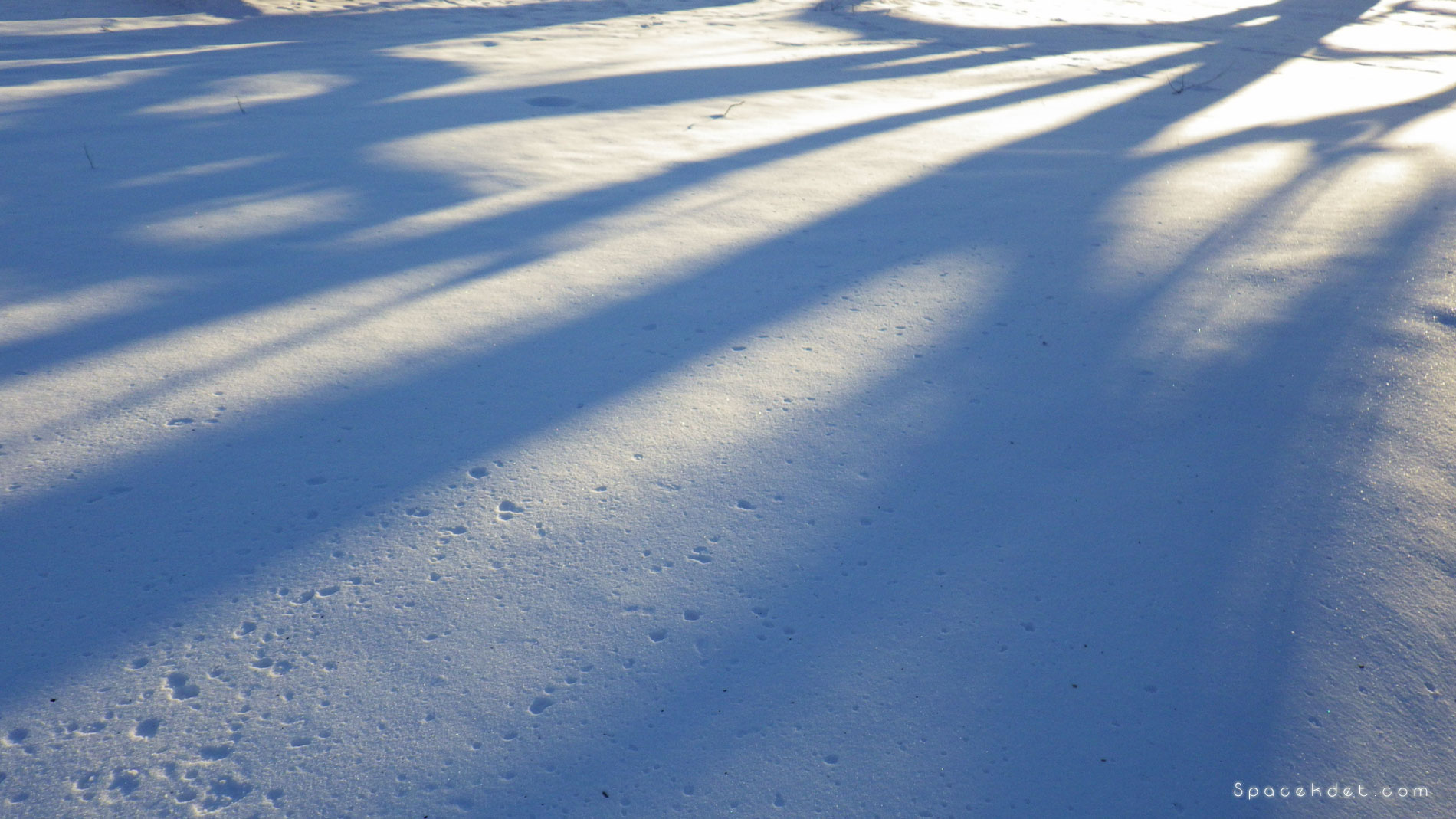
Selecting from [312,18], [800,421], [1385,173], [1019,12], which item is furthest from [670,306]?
[1019,12]

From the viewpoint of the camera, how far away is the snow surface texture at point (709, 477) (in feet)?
5.24

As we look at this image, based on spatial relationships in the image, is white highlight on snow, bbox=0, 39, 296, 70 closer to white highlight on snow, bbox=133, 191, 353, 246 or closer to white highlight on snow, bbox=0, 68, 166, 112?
white highlight on snow, bbox=0, 68, 166, 112

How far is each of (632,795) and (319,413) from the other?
1.52m

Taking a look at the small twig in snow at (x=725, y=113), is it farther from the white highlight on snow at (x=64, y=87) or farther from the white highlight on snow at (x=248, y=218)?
the white highlight on snow at (x=64, y=87)

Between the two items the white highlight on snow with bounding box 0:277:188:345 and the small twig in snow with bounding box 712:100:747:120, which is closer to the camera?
the white highlight on snow with bounding box 0:277:188:345

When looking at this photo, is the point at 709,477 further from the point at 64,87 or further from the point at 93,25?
the point at 93,25

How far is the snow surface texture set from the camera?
1.60 metres

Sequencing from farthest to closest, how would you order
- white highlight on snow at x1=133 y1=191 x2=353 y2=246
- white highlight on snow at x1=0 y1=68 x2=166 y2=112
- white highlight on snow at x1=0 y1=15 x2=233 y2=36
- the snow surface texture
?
white highlight on snow at x1=0 y1=15 x2=233 y2=36 → white highlight on snow at x1=0 y1=68 x2=166 y2=112 → white highlight on snow at x1=133 y1=191 x2=353 y2=246 → the snow surface texture

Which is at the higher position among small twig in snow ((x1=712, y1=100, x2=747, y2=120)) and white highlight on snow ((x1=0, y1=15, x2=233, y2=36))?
white highlight on snow ((x1=0, y1=15, x2=233, y2=36))

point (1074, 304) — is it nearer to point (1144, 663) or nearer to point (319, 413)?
point (1144, 663)

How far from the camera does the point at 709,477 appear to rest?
89.9 inches

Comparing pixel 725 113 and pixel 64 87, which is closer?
pixel 64 87

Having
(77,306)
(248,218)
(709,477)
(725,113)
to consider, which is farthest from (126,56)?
(709,477)

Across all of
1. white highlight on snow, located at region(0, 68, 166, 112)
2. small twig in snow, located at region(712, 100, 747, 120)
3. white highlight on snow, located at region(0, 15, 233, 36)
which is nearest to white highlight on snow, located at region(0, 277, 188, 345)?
white highlight on snow, located at region(0, 68, 166, 112)
